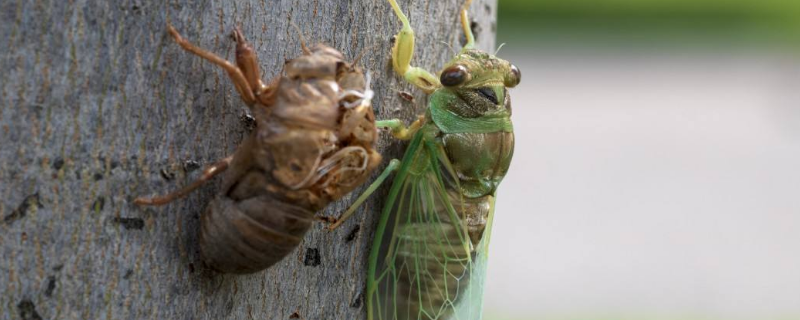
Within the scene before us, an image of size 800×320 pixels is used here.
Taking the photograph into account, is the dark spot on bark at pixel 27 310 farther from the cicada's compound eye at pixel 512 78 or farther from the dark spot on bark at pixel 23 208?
the cicada's compound eye at pixel 512 78

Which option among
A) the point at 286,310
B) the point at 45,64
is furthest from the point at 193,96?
the point at 286,310

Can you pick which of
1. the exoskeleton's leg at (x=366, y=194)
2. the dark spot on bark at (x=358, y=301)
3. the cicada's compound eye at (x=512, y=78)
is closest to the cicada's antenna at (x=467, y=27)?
the cicada's compound eye at (x=512, y=78)

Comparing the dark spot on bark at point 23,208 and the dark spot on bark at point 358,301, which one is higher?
the dark spot on bark at point 23,208

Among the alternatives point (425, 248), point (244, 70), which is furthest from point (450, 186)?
point (244, 70)

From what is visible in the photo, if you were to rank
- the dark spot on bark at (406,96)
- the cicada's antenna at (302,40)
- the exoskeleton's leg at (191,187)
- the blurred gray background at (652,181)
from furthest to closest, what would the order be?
the blurred gray background at (652,181) → the dark spot on bark at (406,96) → the cicada's antenna at (302,40) → the exoskeleton's leg at (191,187)

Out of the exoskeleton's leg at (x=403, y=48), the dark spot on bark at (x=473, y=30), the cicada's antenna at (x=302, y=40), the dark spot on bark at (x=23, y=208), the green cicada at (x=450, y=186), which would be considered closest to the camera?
the dark spot on bark at (x=23, y=208)

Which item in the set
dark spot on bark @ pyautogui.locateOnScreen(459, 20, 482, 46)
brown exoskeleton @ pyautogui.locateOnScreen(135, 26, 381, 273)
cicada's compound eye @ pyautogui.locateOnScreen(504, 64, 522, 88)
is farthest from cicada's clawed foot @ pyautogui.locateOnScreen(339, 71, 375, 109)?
cicada's compound eye @ pyautogui.locateOnScreen(504, 64, 522, 88)

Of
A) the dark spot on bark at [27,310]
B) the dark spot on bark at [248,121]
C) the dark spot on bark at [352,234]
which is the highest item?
the dark spot on bark at [248,121]
